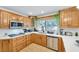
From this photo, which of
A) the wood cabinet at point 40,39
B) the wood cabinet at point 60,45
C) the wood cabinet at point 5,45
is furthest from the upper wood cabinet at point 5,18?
the wood cabinet at point 60,45

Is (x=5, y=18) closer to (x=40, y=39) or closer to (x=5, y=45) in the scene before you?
(x=5, y=45)

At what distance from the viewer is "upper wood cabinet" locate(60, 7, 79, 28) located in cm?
322

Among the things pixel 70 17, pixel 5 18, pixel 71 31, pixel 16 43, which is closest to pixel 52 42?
pixel 71 31

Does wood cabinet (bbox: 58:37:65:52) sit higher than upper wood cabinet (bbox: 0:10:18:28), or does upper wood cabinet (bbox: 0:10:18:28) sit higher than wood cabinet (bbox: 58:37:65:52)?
upper wood cabinet (bbox: 0:10:18:28)

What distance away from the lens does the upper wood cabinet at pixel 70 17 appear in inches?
127

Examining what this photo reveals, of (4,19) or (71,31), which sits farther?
(71,31)

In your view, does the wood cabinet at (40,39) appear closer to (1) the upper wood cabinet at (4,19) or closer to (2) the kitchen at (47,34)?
(2) the kitchen at (47,34)

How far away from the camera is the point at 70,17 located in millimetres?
3412

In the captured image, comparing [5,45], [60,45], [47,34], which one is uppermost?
[47,34]

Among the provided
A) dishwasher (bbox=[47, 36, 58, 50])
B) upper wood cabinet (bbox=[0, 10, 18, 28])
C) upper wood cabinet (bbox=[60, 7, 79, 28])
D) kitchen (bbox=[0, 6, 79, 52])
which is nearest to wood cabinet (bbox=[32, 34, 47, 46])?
kitchen (bbox=[0, 6, 79, 52])

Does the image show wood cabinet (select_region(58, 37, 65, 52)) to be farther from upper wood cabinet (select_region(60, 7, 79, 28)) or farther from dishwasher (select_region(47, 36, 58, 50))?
upper wood cabinet (select_region(60, 7, 79, 28))

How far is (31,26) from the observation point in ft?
19.8

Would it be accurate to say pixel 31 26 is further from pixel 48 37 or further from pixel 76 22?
pixel 76 22
